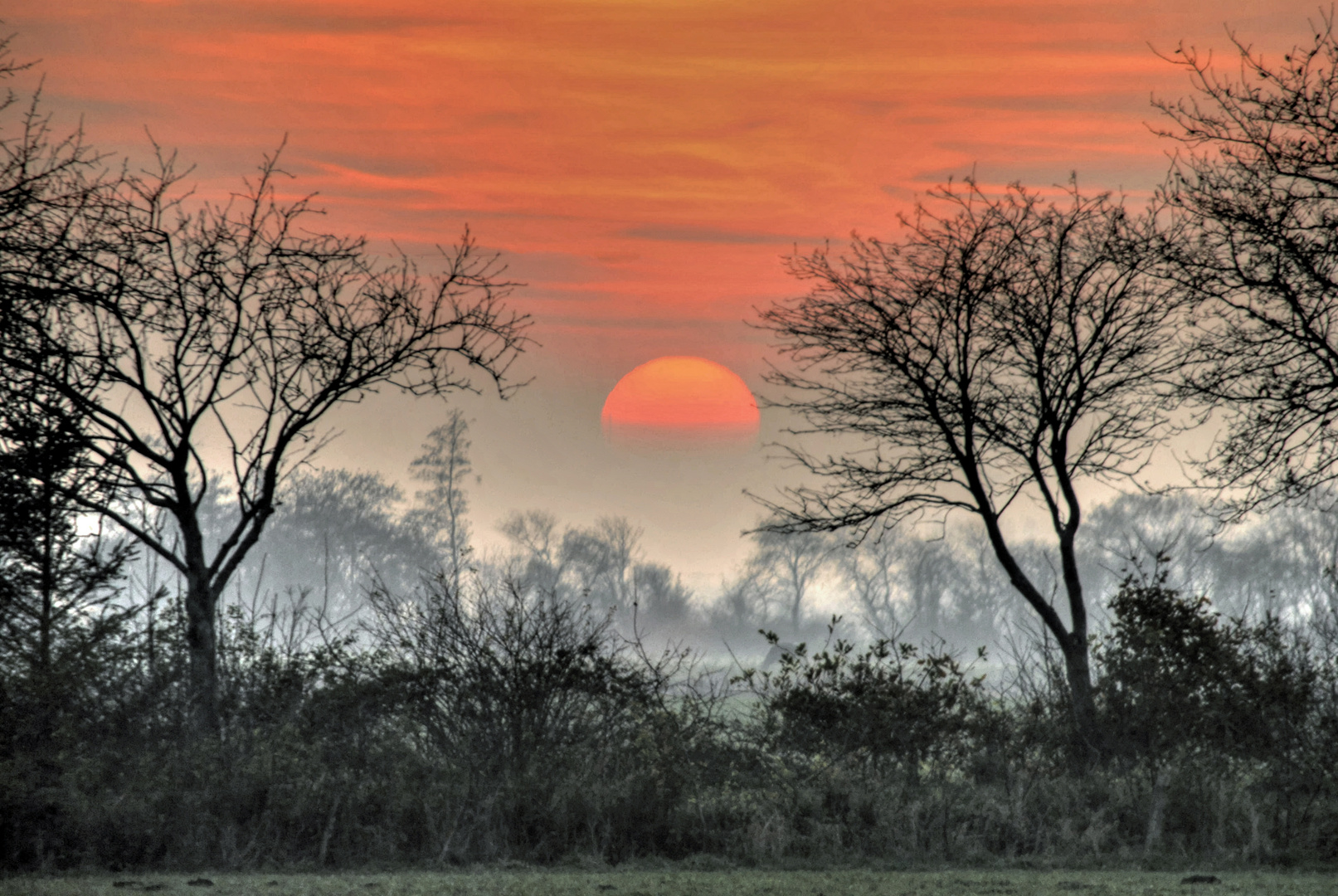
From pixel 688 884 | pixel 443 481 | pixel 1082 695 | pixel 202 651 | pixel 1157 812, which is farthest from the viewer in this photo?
pixel 443 481

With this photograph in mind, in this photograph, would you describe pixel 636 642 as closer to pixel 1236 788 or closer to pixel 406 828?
pixel 406 828

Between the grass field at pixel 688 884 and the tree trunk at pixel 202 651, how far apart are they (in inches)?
140

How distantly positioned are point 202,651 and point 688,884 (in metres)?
7.37

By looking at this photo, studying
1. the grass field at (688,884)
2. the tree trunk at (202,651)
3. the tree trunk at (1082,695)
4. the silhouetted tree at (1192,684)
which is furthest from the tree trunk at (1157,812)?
the tree trunk at (202,651)

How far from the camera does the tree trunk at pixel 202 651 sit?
14398 millimetres

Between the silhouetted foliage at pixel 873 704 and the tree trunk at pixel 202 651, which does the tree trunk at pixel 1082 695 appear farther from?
the tree trunk at pixel 202 651

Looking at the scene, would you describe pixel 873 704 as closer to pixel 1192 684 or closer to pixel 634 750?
pixel 634 750

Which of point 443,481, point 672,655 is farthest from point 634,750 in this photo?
point 443,481

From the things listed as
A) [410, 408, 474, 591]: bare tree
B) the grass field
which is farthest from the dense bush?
[410, 408, 474, 591]: bare tree

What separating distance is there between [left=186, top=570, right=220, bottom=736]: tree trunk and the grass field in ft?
11.7

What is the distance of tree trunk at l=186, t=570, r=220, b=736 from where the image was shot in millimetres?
14398

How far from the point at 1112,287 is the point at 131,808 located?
14.7 metres

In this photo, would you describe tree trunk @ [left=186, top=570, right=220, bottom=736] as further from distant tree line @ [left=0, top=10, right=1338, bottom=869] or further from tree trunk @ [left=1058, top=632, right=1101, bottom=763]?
tree trunk @ [left=1058, top=632, right=1101, bottom=763]

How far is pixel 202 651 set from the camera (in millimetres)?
14844
